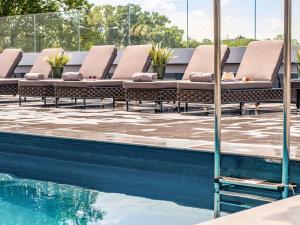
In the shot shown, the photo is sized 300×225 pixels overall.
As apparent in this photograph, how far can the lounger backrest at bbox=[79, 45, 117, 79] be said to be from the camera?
987 cm

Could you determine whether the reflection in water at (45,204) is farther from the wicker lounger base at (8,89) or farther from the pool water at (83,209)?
the wicker lounger base at (8,89)

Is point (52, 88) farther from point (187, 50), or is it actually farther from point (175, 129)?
point (175, 129)

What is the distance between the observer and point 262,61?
8336mm

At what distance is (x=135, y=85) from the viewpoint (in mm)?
8344

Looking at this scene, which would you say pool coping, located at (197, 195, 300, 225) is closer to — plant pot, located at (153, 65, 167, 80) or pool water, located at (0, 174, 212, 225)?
pool water, located at (0, 174, 212, 225)

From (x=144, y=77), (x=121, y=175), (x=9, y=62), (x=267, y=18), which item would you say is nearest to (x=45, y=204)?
(x=121, y=175)

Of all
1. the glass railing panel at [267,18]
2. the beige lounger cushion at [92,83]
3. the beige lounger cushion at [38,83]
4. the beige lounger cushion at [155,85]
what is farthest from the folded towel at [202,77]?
the glass railing panel at [267,18]

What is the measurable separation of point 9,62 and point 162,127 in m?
6.00

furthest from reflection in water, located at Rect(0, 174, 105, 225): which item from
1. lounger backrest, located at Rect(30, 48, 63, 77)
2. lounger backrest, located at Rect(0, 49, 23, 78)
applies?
lounger backrest, located at Rect(0, 49, 23, 78)

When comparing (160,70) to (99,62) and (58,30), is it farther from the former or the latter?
(58,30)

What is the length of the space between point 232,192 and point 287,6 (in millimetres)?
1101

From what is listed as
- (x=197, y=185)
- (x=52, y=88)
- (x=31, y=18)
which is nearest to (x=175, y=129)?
(x=197, y=185)

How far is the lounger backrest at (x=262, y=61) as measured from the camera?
8164 millimetres

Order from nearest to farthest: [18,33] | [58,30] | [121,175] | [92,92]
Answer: [121,175] → [92,92] → [58,30] → [18,33]
